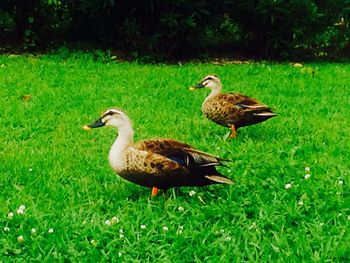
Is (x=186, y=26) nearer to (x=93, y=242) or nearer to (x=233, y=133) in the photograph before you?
(x=233, y=133)

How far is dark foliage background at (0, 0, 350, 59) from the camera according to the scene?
453 inches

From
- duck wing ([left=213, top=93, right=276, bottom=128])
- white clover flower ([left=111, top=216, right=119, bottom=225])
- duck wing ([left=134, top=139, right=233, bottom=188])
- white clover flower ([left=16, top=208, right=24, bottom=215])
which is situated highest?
duck wing ([left=134, top=139, right=233, bottom=188])

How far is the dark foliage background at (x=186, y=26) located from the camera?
11508 millimetres

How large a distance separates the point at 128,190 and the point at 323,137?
7.62 ft

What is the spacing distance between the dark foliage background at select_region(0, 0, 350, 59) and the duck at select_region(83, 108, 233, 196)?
6655 millimetres

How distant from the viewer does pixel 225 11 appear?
12.0 meters

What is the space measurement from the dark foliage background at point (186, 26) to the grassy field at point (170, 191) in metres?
2.59

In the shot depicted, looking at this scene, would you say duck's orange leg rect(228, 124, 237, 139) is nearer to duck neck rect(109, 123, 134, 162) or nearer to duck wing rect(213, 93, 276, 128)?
duck wing rect(213, 93, 276, 128)

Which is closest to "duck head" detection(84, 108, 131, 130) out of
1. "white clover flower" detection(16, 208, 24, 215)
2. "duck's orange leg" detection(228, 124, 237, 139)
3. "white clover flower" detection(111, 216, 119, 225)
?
"white clover flower" detection(111, 216, 119, 225)

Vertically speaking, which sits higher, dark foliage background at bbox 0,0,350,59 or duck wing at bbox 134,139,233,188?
duck wing at bbox 134,139,233,188

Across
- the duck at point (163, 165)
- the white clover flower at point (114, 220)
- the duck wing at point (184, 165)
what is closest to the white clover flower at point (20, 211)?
the white clover flower at point (114, 220)

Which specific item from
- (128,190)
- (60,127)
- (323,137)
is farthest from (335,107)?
(128,190)

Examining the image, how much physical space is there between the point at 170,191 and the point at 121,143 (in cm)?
52

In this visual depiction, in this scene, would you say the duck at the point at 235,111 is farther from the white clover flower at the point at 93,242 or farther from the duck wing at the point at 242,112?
the white clover flower at the point at 93,242
